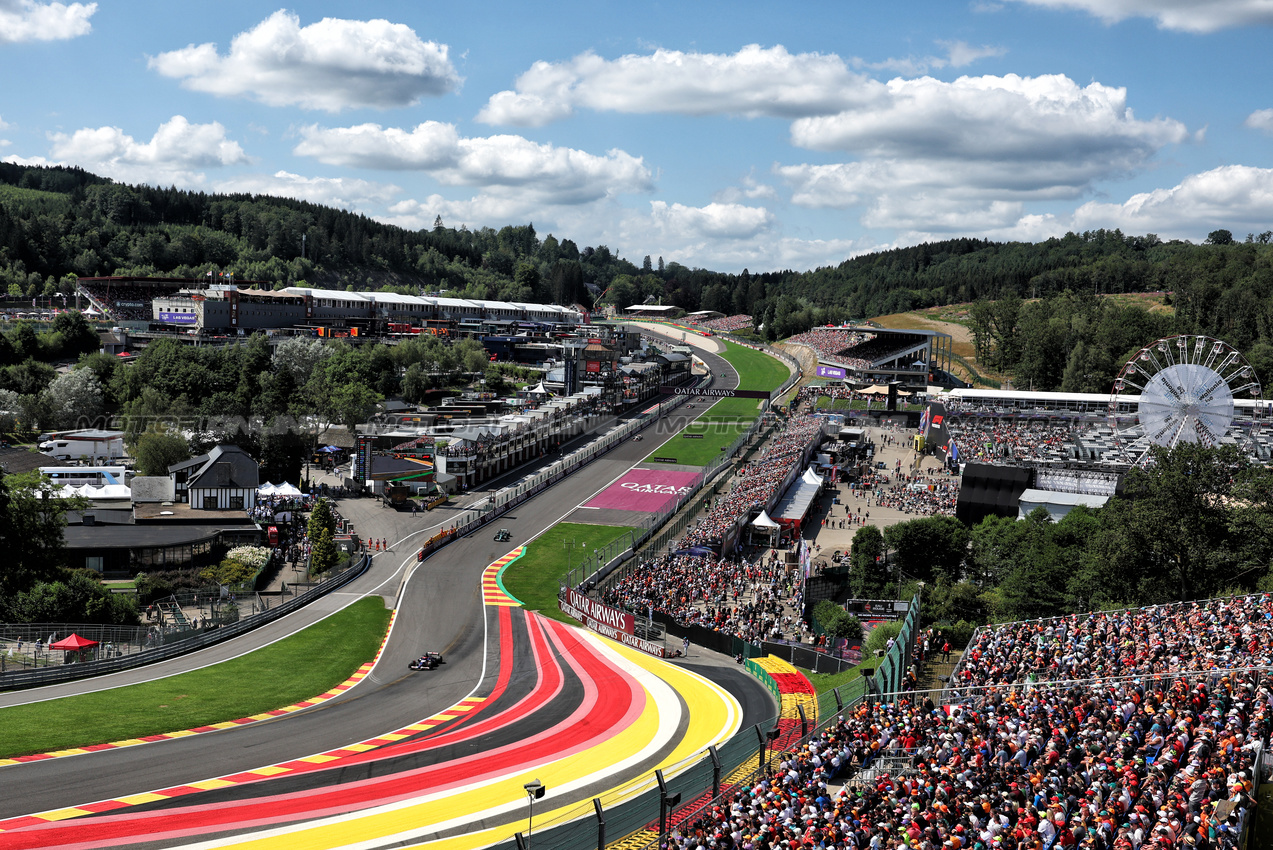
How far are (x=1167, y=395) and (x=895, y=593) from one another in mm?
30469

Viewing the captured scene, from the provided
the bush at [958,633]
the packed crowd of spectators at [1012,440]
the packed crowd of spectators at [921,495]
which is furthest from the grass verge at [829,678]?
the packed crowd of spectators at [1012,440]

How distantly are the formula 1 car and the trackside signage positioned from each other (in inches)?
326

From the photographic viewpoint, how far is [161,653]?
38.3 m

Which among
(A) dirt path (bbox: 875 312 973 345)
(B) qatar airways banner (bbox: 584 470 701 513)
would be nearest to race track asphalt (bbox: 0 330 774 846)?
(B) qatar airways banner (bbox: 584 470 701 513)

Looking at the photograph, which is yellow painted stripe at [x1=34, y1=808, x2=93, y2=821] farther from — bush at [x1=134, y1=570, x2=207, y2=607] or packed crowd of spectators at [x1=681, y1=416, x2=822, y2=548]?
packed crowd of spectators at [x1=681, y1=416, x2=822, y2=548]

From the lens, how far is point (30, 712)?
3044 cm

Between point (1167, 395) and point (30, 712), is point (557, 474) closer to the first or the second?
point (1167, 395)

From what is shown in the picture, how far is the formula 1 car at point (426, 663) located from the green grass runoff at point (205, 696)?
2411 mm

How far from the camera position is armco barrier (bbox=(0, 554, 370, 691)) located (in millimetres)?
33719

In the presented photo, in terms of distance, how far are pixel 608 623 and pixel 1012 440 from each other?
45.2m

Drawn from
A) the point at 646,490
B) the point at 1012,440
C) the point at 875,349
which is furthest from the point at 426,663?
the point at 875,349

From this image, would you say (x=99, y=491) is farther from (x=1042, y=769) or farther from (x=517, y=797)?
(x=1042, y=769)

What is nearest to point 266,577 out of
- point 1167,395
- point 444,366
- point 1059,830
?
point 1059,830

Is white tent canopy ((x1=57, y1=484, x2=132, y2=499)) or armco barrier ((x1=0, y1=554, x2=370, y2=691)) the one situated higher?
white tent canopy ((x1=57, y1=484, x2=132, y2=499))
